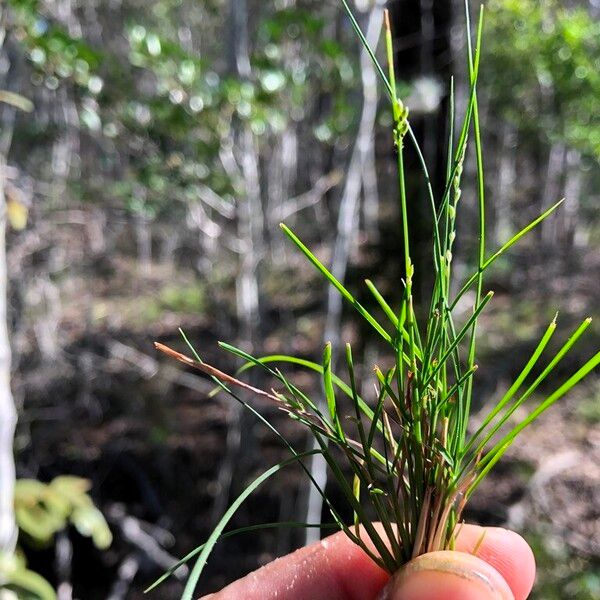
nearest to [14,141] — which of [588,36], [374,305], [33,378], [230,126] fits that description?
[33,378]

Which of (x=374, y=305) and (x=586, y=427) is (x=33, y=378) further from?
(x=586, y=427)

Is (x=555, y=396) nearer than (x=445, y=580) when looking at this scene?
Yes

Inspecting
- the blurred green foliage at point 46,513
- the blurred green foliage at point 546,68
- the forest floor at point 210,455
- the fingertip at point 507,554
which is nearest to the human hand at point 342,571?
the fingertip at point 507,554

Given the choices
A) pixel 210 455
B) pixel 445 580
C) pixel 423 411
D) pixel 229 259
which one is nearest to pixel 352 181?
pixel 423 411

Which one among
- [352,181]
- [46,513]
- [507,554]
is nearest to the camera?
[507,554]

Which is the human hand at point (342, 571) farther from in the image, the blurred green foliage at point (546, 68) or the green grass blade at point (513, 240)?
the blurred green foliage at point (546, 68)

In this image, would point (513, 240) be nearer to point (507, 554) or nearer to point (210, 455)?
point (507, 554)

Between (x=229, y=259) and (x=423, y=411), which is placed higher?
(x=423, y=411)
